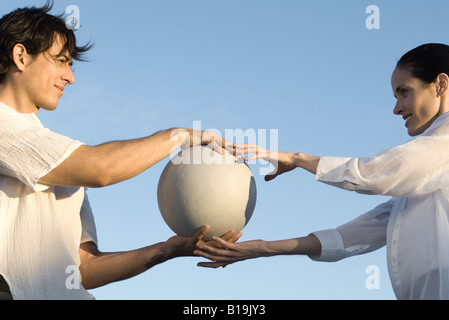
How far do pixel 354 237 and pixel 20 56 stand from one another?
3821mm

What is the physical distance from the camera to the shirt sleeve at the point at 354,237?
20.2 ft

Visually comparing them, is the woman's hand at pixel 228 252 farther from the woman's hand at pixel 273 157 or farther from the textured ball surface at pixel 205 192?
the woman's hand at pixel 273 157

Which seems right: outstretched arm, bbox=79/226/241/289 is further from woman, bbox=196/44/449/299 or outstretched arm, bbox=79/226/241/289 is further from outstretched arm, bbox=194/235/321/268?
woman, bbox=196/44/449/299

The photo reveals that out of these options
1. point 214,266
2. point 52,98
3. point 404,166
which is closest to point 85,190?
point 52,98

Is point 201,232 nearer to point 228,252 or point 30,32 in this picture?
point 228,252

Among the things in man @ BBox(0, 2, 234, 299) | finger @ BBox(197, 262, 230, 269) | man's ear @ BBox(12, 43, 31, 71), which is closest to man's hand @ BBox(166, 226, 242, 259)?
finger @ BBox(197, 262, 230, 269)

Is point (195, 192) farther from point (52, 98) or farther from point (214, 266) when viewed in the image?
point (52, 98)

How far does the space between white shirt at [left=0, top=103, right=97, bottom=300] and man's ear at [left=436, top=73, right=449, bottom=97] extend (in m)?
3.50

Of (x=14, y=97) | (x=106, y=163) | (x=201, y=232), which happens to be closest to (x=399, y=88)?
(x=201, y=232)

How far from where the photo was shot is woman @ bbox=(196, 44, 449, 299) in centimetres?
521

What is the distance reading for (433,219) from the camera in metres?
5.29
